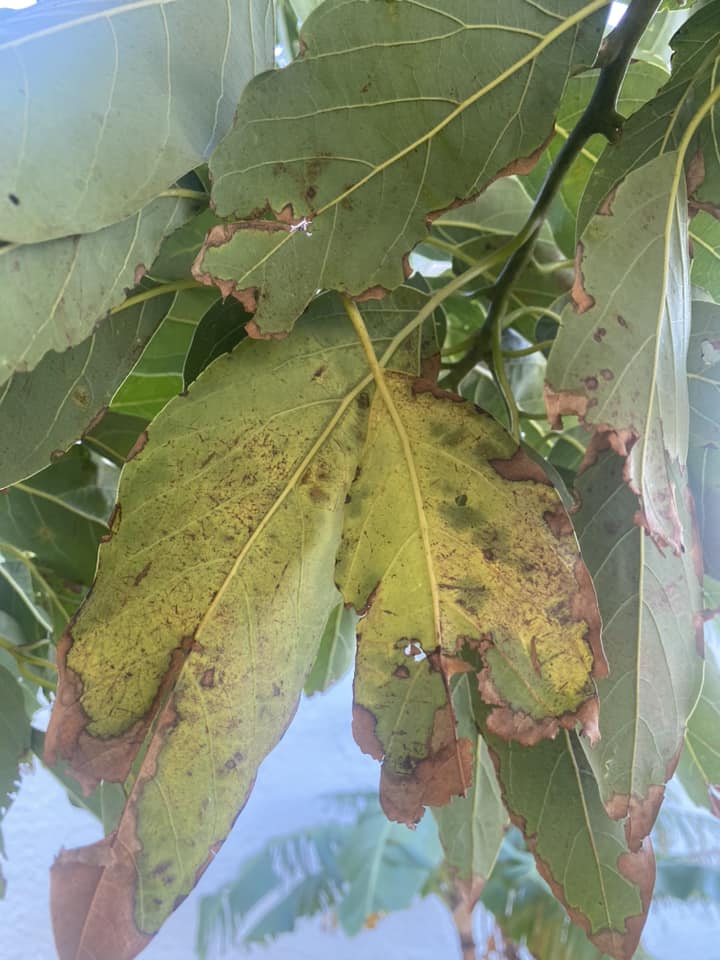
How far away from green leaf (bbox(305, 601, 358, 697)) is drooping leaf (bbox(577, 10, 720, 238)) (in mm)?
322

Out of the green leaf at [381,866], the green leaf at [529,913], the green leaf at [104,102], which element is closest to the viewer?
the green leaf at [104,102]

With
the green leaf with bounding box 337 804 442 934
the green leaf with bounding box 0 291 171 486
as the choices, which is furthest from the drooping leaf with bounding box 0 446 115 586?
the green leaf with bounding box 337 804 442 934

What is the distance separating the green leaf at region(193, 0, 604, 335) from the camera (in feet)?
0.84

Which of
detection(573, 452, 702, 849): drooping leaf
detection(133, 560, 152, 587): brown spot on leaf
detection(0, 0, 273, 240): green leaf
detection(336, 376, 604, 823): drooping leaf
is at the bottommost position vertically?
detection(573, 452, 702, 849): drooping leaf

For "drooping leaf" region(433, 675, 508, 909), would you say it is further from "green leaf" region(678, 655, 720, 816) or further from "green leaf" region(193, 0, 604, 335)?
"green leaf" region(193, 0, 604, 335)

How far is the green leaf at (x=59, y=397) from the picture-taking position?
1.03 ft

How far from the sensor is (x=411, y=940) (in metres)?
1.51

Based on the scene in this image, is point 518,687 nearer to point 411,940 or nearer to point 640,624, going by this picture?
point 640,624

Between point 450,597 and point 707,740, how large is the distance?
22cm

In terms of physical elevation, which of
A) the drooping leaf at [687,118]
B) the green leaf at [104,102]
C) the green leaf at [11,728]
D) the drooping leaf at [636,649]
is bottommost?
the green leaf at [11,728]

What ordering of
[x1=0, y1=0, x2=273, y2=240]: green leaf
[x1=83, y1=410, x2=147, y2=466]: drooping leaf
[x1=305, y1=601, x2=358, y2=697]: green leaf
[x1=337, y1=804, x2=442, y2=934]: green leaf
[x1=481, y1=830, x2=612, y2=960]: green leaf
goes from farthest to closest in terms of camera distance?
[x1=337, y1=804, x2=442, y2=934]: green leaf → [x1=481, y1=830, x2=612, y2=960]: green leaf → [x1=305, y1=601, x2=358, y2=697]: green leaf → [x1=83, y1=410, x2=147, y2=466]: drooping leaf → [x1=0, y1=0, x2=273, y2=240]: green leaf

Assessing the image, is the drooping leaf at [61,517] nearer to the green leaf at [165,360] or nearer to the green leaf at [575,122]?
the green leaf at [165,360]

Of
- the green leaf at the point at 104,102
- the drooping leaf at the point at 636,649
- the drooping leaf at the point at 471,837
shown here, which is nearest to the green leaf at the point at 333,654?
the drooping leaf at the point at 471,837

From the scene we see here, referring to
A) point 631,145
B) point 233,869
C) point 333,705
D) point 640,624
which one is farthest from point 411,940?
point 631,145
